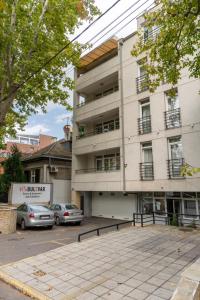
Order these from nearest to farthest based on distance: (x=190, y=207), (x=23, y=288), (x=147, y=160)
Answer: (x=23, y=288)
(x=190, y=207)
(x=147, y=160)

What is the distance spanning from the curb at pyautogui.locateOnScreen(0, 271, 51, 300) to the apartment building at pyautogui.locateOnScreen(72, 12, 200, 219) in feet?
33.8

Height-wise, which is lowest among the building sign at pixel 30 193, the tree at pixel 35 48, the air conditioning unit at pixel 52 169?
the building sign at pixel 30 193

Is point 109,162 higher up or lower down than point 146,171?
higher up

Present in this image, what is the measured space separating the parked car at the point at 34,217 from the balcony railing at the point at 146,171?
668cm

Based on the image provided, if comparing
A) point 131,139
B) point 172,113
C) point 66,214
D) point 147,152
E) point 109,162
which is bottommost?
point 66,214

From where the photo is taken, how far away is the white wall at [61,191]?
2195cm

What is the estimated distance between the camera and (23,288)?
552 cm

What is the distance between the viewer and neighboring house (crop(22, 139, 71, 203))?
22.1 meters

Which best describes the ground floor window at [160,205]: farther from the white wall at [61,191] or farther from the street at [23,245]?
the white wall at [61,191]

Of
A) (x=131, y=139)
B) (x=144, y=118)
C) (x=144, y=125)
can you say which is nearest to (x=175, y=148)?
(x=144, y=125)

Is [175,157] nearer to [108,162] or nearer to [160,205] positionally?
[160,205]

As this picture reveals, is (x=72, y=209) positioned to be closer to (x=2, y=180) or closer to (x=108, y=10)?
(x=2, y=180)

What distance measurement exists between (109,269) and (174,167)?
924 cm

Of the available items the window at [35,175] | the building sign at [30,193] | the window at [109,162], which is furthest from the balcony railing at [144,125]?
the window at [35,175]
